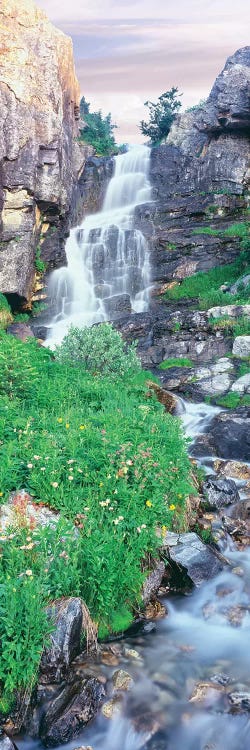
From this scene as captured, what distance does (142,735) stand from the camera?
4.64 m

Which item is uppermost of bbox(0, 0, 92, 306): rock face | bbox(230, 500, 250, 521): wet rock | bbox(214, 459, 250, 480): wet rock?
bbox(0, 0, 92, 306): rock face

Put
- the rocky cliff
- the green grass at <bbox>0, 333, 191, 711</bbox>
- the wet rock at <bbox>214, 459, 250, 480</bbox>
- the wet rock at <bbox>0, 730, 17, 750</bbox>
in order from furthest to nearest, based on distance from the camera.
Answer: the rocky cliff → the wet rock at <bbox>214, 459, 250, 480</bbox> → the green grass at <bbox>0, 333, 191, 711</bbox> → the wet rock at <bbox>0, 730, 17, 750</bbox>

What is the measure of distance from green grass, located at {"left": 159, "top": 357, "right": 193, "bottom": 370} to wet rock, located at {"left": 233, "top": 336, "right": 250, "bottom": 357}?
1.46 metres

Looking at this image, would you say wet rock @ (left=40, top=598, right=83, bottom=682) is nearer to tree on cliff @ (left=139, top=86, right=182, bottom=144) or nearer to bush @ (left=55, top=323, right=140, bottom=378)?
bush @ (left=55, top=323, right=140, bottom=378)

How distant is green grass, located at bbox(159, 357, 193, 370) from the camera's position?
1781 cm

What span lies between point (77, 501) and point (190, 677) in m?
1.98

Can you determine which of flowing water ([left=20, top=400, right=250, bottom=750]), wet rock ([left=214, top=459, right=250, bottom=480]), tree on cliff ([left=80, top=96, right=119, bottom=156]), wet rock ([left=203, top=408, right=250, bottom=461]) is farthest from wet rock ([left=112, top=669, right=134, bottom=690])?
tree on cliff ([left=80, top=96, right=119, bottom=156])

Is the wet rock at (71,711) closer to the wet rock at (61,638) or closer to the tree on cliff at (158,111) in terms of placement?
the wet rock at (61,638)

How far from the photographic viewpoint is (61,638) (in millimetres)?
4906

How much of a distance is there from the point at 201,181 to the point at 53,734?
93.0 ft

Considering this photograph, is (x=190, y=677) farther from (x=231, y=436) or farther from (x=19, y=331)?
(x=19, y=331)

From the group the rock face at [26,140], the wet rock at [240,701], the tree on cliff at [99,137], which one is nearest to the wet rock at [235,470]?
the wet rock at [240,701]

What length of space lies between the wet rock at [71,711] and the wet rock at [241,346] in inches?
530

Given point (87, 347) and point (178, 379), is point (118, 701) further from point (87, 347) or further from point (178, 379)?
point (178, 379)
